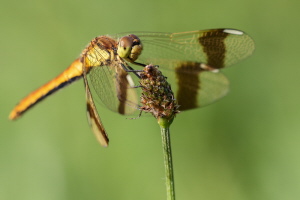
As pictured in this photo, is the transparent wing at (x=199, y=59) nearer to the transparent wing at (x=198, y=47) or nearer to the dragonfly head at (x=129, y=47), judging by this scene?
the transparent wing at (x=198, y=47)

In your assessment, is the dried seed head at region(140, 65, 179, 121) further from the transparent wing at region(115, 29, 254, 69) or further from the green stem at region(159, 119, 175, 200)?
the transparent wing at region(115, 29, 254, 69)

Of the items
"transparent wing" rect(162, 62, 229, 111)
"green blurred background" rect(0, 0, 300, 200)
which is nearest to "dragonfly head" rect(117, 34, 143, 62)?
"transparent wing" rect(162, 62, 229, 111)

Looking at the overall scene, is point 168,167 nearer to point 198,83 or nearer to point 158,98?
point 158,98

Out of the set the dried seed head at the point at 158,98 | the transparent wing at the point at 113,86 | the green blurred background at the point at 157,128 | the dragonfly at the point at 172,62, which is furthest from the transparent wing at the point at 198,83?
the green blurred background at the point at 157,128

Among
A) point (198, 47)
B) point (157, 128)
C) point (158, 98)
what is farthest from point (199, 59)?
point (157, 128)

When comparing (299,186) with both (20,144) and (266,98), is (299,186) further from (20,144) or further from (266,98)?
(20,144)
